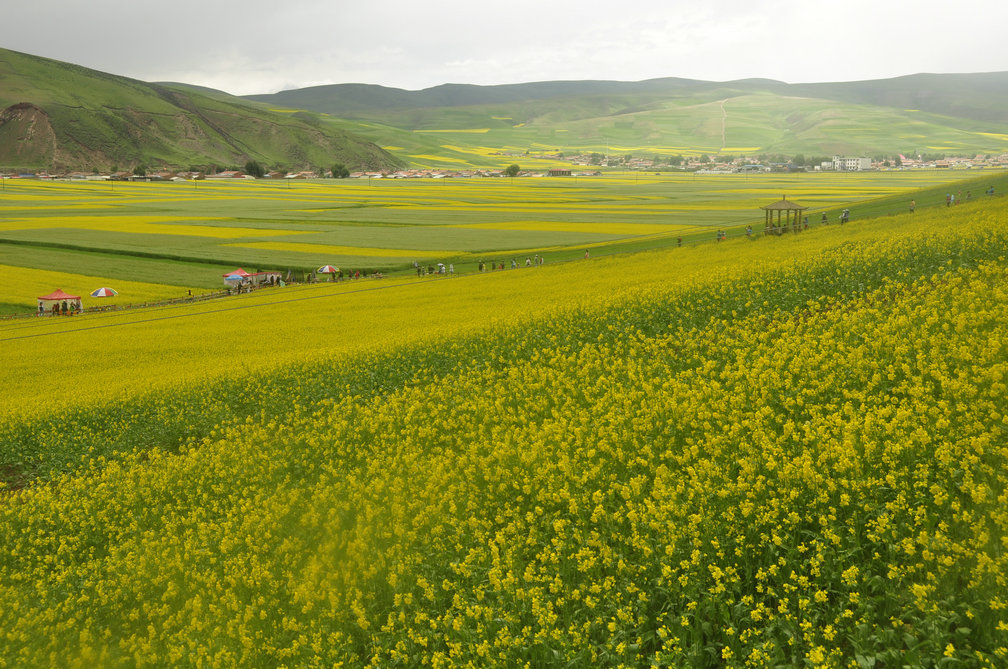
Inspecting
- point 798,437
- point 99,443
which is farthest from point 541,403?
point 99,443

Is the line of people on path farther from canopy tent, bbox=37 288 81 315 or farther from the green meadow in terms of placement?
canopy tent, bbox=37 288 81 315

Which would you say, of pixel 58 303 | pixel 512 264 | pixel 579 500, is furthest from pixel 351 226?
pixel 579 500

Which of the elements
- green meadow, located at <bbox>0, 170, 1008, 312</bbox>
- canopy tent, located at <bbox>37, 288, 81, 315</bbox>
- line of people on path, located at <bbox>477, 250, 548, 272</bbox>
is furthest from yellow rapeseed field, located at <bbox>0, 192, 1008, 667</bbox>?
green meadow, located at <bbox>0, 170, 1008, 312</bbox>

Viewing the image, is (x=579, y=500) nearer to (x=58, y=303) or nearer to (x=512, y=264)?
(x=512, y=264)

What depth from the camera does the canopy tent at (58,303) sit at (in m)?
43.7

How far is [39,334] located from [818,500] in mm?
41804

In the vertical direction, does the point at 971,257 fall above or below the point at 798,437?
above

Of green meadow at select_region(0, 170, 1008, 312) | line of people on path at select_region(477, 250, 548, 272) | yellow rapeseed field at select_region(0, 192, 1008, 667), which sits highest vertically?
green meadow at select_region(0, 170, 1008, 312)

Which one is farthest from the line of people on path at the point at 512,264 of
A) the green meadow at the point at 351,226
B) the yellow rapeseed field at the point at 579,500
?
the yellow rapeseed field at the point at 579,500

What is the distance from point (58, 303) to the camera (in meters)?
44.2

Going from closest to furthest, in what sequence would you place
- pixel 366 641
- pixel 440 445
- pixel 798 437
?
pixel 366 641, pixel 798 437, pixel 440 445

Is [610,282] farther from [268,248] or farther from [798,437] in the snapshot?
[268,248]

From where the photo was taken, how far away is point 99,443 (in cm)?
1822

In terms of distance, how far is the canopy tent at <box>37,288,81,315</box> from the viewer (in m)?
43.7
